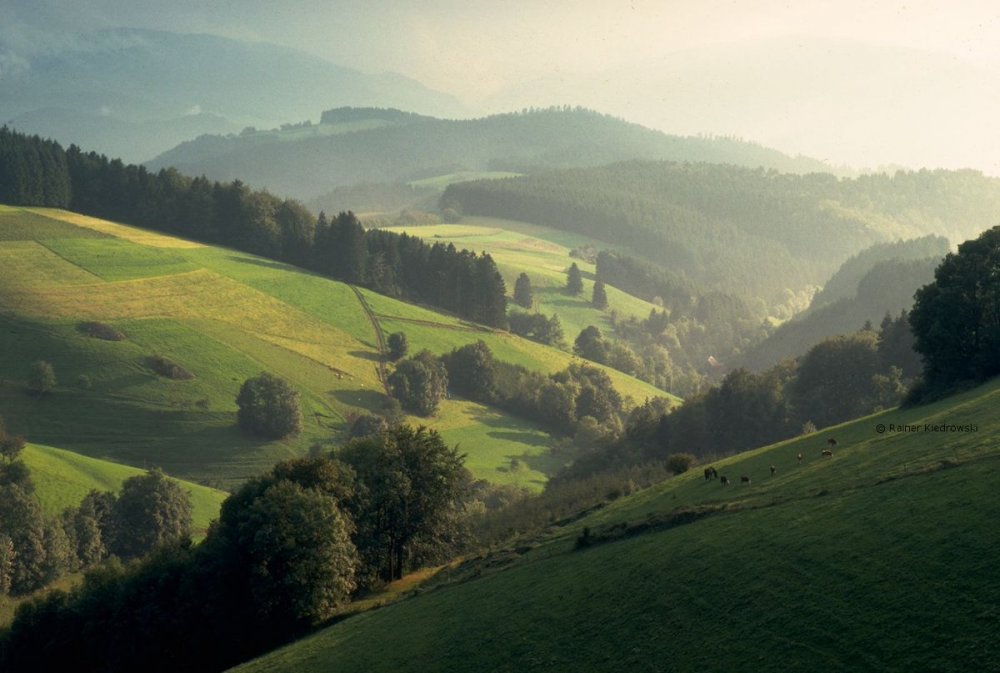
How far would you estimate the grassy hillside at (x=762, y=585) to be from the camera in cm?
2675

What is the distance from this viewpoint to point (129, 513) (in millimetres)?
101438

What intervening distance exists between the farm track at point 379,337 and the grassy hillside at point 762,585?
340 ft

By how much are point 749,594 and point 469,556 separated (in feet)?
110

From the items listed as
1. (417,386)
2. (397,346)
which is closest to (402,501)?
(417,386)

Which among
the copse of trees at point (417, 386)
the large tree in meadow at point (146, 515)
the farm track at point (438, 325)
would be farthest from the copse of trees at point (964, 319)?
the farm track at point (438, 325)

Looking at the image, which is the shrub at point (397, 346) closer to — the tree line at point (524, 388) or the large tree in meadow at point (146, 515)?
the tree line at point (524, 388)

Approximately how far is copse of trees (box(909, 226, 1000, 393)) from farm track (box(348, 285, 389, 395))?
9792 centimetres

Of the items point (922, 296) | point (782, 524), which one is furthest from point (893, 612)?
point (922, 296)

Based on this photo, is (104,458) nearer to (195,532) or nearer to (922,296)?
(195,532)

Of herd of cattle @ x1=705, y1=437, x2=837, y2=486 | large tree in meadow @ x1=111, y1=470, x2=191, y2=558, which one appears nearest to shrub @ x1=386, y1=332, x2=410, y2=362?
large tree in meadow @ x1=111, y1=470, x2=191, y2=558

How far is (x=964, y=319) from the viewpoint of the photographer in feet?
221

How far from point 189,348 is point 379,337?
37107 mm

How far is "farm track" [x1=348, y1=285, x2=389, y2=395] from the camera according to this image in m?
157

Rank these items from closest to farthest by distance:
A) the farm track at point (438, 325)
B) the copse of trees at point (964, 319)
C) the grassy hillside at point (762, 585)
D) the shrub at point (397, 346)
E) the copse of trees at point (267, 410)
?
the grassy hillside at point (762, 585), the copse of trees at point (964, 319), the copse of trees at point (267, 410), the shrub at point (397, 346), the farm track at point (438, 325)
